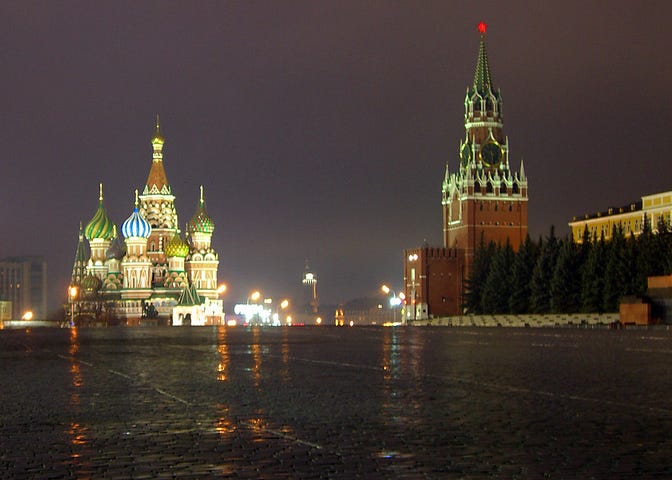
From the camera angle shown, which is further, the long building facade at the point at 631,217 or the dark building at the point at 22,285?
the dark building at the point at 22,285

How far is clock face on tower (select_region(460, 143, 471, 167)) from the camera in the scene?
126994 mm

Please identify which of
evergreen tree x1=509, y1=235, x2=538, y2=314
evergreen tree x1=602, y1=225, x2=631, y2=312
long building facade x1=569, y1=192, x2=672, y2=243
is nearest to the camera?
evergreen tree x1=602, y1=225, x2=631, y2=312

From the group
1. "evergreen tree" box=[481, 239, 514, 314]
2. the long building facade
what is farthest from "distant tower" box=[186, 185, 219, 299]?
"evergreen tree" box=[481, 239, 514, 314]

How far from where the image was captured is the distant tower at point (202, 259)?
123875 mm

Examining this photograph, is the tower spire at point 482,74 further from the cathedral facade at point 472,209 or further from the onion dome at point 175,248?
Answer: the onion dome at point 175,248

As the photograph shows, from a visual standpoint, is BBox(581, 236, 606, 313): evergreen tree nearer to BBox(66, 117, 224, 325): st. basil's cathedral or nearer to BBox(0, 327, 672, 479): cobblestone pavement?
BBox(0, 327, 672, 479): cobblestone pavement

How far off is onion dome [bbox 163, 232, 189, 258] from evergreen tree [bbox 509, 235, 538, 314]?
52.5 meters

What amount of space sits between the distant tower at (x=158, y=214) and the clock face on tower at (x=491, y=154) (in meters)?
35.9

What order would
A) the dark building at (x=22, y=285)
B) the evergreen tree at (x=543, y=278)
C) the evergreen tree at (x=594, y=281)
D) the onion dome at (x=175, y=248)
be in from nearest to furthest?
the evergreen tree at (x=594, y=281), the evergreen tree at (x=543, y=278), the onion dome at (x=175, y=248), the dark building at (x=22, y=285)

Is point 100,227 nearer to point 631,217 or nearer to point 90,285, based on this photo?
point 90,285

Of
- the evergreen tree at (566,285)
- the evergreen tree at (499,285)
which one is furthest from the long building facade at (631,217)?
the evergreen tree at (566,285)

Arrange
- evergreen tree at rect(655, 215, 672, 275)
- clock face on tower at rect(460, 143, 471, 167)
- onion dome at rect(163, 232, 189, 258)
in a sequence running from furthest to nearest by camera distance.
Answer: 1. clock face on tower at rect(460, 143, 471, 167)
2. onion dome at rect(163, 232, 189, 258)
3. evergreen tree at rect(655, 215, 672, 275)

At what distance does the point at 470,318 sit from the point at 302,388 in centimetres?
6548

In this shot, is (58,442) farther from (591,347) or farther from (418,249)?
(418,249)
